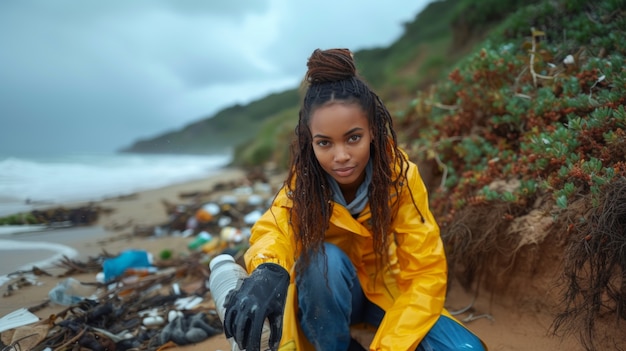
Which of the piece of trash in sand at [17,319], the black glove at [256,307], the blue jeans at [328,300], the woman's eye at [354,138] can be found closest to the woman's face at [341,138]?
the woman's eye at [354,138]

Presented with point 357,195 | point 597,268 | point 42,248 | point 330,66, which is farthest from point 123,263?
point 597,268

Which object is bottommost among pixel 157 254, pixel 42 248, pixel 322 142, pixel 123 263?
pixel 157 254

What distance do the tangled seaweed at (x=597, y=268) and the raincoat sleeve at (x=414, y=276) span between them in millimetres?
592

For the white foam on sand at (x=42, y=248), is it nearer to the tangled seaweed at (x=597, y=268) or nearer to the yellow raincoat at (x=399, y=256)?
the yellow raincoat at (x=399, y=256)

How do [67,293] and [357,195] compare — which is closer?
[357,195]

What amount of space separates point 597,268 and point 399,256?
2.71ft

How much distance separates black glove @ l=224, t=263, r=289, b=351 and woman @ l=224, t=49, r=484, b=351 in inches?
3.2

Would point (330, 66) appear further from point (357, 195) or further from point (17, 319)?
point (17, 319)

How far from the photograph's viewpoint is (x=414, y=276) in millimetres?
1812


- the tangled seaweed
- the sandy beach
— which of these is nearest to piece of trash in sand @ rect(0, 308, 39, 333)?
the sandy beach

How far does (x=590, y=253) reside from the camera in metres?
1.75

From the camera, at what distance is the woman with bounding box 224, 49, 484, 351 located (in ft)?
5.66

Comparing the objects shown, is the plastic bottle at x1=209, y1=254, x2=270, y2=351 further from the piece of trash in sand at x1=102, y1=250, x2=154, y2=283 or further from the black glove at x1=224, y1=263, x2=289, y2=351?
the piece of trash in sand at x1=102, y1=250, x2=154, y2=283

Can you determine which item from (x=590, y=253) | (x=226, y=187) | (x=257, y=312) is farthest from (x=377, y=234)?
Result: (x=226, y=187)
